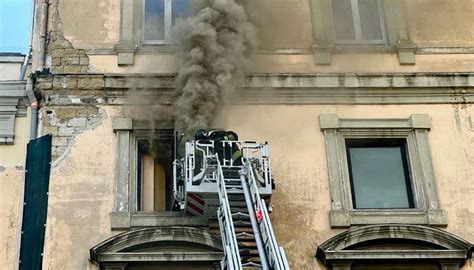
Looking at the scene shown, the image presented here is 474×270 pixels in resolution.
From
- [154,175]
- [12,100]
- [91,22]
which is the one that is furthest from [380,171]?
[12,100]

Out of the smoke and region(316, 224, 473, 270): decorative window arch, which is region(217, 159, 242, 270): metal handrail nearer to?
the smoke

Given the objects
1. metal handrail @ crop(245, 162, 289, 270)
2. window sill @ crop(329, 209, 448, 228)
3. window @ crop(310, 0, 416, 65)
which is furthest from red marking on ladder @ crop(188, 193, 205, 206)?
window @ crop(310, 0, 416, 65)

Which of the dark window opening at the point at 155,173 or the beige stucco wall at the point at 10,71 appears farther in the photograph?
the beige stucco wall at the point at 10,71

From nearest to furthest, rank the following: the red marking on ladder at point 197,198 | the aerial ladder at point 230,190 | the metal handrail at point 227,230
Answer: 1. the metal handrail at point 227,230
2. the aerial ladder at point 230,190
3. the red marking on ladder at point 197,198

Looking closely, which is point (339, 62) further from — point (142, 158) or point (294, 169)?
point (142, 158)

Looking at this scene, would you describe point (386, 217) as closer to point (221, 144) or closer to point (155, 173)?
point (221, 144)

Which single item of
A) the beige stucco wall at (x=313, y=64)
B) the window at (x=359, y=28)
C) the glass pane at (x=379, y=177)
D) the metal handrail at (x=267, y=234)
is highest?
the window at (x=359, y=28)

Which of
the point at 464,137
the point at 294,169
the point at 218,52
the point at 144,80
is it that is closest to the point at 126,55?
the point at 144,80

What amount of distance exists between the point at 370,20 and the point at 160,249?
221 inches

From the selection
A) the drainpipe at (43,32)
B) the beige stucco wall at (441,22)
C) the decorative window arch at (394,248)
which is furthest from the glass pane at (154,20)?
the decorative window arch at (394,248)

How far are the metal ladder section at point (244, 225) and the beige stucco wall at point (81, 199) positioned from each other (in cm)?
211

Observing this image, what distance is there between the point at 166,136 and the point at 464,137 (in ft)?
15.7

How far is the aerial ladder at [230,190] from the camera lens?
944 cm

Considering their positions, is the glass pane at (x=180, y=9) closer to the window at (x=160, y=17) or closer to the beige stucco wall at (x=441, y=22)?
the window at (x=160, y=17)
